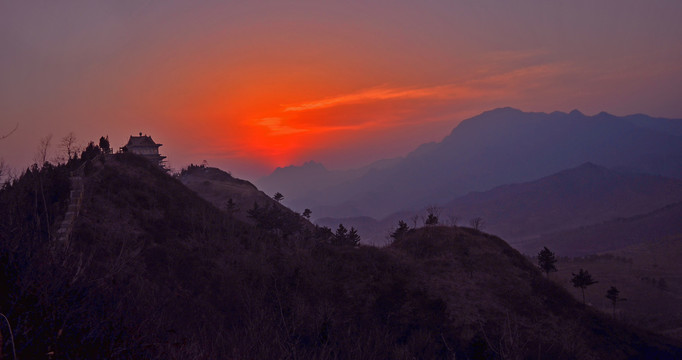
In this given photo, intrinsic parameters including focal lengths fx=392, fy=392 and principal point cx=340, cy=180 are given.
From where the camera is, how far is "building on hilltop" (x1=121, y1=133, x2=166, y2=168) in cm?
8738

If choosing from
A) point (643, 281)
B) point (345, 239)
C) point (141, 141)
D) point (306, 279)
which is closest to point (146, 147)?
point (141, 141)

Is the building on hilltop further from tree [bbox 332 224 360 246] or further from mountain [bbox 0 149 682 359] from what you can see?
tree [bbox 332 224 360 246]

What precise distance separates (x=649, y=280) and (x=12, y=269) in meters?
130

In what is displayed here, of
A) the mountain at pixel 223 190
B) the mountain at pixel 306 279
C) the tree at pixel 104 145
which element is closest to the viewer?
the mountain at pixel 306 279

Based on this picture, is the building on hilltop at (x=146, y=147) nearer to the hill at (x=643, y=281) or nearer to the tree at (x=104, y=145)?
the tree at (x=104, y=145)

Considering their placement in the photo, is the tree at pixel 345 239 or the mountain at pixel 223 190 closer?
the tree at pixel 345 239

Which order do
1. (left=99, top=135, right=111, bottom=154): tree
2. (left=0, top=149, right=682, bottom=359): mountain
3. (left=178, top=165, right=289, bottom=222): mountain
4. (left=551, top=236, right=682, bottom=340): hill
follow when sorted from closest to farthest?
1. (left=0, top=149, right=682, bottom=359): mountain
2. (left=99, top=135, right=111, bottom=154): tree
3. (left=551, top=236, right=682, bottom=340): hill
4. (left=178, top=165, right=289, bottom=222): mountain

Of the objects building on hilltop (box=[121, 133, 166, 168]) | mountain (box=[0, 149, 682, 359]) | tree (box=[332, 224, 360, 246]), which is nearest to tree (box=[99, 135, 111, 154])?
mountain (box=[0, 149, 682, 359])

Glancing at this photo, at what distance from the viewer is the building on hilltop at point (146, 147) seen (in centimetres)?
8738

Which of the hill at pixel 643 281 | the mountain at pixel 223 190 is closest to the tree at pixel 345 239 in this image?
the mountain at pixel 223 190

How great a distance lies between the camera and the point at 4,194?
34.8 m

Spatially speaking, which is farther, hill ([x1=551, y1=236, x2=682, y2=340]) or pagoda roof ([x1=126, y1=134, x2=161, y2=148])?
pagoda roof ([x1=126, y1=134, x2=161, y2=148])

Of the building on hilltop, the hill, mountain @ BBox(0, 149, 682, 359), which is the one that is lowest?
the hill

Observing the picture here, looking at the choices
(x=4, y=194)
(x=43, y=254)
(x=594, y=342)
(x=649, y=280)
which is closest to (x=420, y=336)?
(x=594, y=342)
